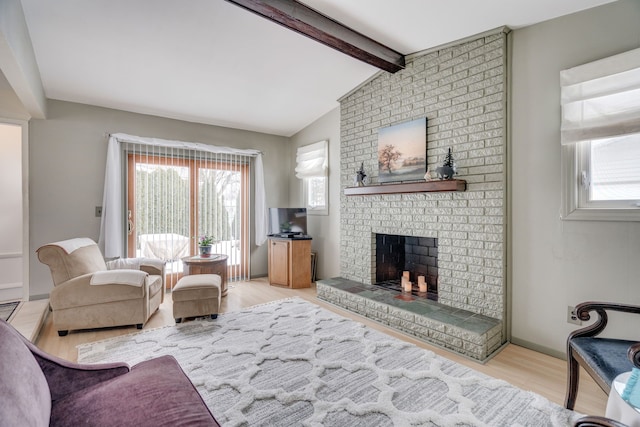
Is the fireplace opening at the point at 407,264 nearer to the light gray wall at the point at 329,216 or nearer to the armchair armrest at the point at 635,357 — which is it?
the light gray wall at the point at 329,216

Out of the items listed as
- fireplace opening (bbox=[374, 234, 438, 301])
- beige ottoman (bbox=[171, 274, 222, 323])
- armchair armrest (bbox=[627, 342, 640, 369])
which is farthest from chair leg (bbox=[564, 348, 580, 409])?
beige ottoman (bbox=[171, 274, 222, 323])

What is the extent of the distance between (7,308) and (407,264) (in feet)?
15.4

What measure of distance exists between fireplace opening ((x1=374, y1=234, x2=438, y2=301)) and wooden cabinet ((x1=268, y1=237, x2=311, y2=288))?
118 centimetres

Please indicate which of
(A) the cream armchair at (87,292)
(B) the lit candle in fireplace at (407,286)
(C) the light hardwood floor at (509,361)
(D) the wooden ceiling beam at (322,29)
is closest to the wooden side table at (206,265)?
(C) the light hardwood floor at (509,361)

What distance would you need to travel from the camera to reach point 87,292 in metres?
2.79

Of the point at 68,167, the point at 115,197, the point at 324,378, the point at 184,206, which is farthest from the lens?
the point at 184,206

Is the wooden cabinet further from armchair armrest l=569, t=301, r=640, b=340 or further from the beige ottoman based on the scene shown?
armchair armrest l=569, t=301, r=640, b=340

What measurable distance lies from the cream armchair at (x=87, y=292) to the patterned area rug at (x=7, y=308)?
2.27ft

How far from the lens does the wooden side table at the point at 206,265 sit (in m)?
3.85

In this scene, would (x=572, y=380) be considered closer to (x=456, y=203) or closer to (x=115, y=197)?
(x=456, y=203)

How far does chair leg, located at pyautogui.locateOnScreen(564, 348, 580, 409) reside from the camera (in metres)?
1.73

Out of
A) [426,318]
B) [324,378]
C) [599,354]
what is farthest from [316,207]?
[599,354]

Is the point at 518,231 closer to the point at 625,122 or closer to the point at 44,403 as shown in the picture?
the point at 625,122

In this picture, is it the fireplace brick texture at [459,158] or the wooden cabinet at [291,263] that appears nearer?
the fireplace brick texture at [459,158]
